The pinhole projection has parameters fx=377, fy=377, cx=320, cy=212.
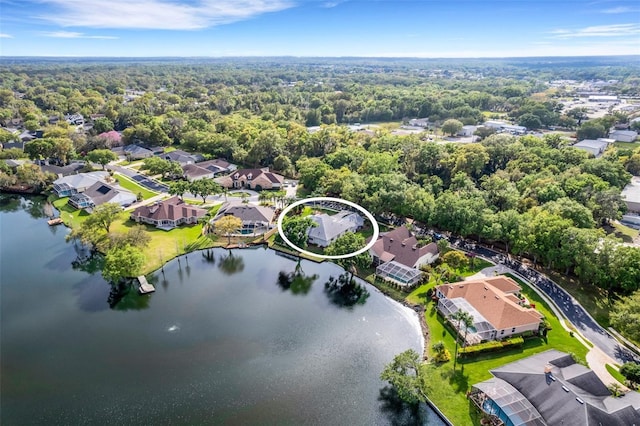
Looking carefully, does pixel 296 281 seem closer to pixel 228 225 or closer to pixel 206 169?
pixel 228 225

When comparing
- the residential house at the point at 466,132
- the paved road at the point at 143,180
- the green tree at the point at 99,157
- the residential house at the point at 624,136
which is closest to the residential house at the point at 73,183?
the paved road at the point at 143,180

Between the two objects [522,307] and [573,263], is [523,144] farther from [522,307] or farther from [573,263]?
[522,307]

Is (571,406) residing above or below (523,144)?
below

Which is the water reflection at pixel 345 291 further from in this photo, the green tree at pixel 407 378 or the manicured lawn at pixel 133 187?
the manicured lawn at pixel 133 187

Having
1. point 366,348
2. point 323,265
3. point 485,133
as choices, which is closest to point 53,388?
point 366,348

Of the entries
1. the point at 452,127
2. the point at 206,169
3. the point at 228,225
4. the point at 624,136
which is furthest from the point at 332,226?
the point at 624,136

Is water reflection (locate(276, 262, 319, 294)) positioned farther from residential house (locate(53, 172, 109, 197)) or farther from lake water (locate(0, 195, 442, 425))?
residential house (locate(53, 172, 109, 197))
